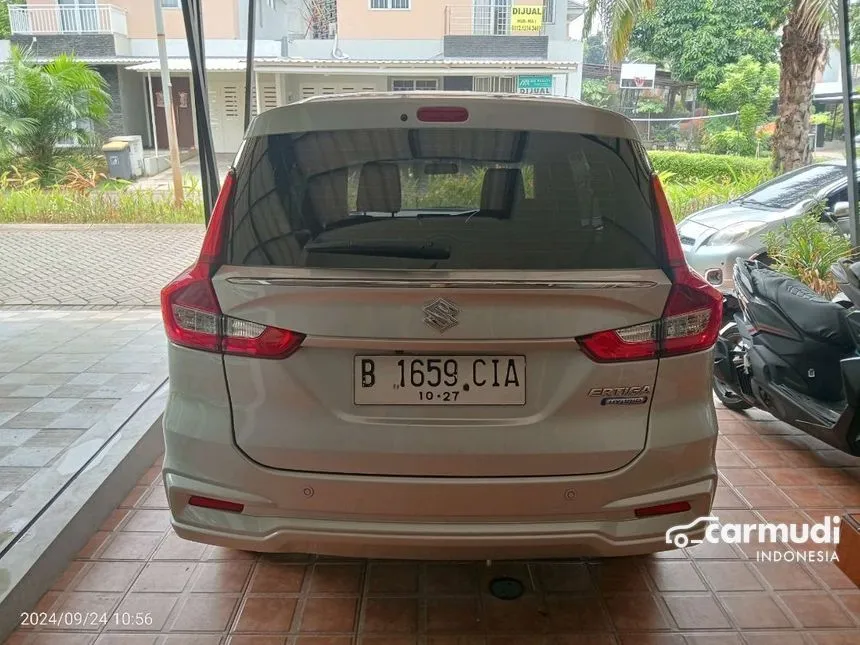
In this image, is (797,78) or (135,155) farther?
(135,155)

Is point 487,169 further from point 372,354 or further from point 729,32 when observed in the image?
point 729,32

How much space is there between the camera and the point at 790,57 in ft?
31.3

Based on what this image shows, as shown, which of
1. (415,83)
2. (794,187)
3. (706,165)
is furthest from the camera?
(415,83)

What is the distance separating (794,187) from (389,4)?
33.7 feet

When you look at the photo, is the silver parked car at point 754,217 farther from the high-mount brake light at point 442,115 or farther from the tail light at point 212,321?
the tail light at point 212,321

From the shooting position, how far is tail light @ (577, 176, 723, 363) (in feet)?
6.34

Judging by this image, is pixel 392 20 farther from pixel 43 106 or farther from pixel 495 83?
pixel 43 106

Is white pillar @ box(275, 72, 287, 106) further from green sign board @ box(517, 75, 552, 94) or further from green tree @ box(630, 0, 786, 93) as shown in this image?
green tree @ box(630, 0, 786, 93)

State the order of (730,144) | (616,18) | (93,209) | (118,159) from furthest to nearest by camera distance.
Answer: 1. (730,144)
2. (118,159)
3. (93,209)
4. (616,18)

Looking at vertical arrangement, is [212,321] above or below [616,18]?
below

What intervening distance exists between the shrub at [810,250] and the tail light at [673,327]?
479 centimetres

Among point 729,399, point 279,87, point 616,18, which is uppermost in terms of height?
point 616,18

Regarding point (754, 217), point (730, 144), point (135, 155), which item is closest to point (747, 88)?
point (730, 144)

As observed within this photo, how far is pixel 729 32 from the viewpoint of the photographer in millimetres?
18500
